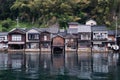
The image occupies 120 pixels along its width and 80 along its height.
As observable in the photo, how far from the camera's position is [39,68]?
1430 inches

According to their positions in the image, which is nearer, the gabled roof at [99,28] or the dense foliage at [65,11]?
the gabled roof at [99,28]

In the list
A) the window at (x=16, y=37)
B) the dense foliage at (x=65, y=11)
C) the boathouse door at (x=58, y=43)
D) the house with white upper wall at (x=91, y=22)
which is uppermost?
the dense foliage at (x=65, y=11)

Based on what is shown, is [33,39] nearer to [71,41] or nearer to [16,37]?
[16,37]

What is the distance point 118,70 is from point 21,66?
10.6 meters

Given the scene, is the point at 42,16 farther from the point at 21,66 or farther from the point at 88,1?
the point at 21,66

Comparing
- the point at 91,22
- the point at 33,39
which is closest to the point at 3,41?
the point at 33,39

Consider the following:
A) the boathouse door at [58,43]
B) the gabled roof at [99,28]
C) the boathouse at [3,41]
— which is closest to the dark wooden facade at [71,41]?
the boathouse door at [58,43]

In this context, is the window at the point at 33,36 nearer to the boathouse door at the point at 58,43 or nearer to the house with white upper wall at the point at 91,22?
the boathouse door at the point at 58,43

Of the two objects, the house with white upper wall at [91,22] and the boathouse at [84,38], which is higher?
the house with white upper wall at [91,22]

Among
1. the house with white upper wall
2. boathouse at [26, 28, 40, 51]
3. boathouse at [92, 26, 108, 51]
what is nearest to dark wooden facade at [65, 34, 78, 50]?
boathouse at [92, 26, 108, 51]

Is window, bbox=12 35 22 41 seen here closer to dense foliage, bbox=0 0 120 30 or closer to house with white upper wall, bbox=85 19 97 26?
dense foliage, bbox=0 0 120 30

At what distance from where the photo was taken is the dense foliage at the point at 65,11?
6525 centimetres

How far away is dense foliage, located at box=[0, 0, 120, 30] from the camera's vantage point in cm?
6525

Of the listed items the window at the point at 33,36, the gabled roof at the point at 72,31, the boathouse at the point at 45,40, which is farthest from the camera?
the gabled roof at the point at 72,31
